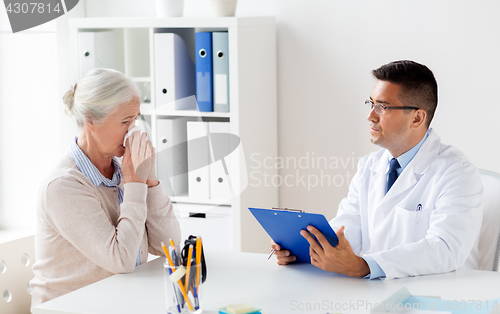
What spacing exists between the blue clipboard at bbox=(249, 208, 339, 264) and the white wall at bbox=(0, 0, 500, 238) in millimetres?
1133

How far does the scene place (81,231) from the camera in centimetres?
155

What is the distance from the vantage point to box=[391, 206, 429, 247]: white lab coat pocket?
1700 millimetres

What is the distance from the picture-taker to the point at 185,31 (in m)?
2.71

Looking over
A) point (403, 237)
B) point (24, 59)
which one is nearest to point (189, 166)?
point (24, 59)

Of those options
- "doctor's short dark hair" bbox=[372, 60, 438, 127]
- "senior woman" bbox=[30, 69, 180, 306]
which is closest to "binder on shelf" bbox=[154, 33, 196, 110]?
"senior woman" bbox=[30, 69, 180, 306]

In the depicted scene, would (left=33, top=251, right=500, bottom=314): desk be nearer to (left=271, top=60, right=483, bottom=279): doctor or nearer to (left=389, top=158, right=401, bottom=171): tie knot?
(left=271, top=60, right=483, bottom=279): doctor

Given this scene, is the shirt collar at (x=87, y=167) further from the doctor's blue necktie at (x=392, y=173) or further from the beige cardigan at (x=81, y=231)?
the doctor's blue necktie at (x=392, y=173)

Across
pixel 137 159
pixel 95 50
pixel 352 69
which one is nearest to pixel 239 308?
pixel 137 159

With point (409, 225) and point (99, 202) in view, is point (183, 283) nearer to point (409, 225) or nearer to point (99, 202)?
point (99, 202)

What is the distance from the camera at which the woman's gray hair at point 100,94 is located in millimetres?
1700

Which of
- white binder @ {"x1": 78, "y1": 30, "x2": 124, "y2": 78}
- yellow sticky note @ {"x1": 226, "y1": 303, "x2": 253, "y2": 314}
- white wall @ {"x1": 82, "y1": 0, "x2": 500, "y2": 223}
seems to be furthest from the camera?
white binder @ {"x1": 78, "y1": 30, "x2": 124, "y2": 78}

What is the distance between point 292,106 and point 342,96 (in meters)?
0.24

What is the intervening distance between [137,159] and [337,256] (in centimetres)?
67

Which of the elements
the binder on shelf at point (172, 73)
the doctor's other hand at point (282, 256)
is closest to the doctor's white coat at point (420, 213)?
the doctor's other hand at point (282, 256)
